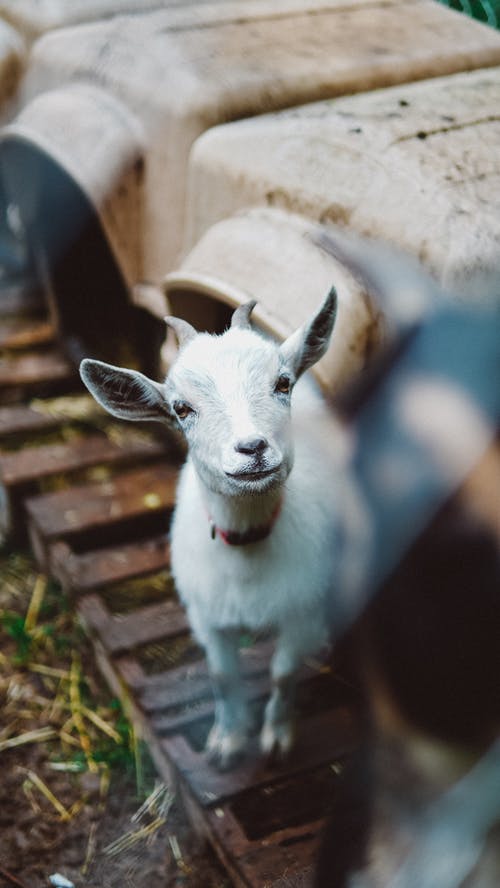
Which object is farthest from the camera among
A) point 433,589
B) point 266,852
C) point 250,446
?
point 266,852

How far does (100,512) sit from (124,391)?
1.57 metres

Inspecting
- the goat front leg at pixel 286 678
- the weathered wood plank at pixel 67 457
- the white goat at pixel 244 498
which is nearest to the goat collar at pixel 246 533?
the white goat at pixel 244 498

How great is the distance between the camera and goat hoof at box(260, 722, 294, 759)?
247 centimetres

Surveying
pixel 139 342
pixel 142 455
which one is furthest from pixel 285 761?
pixel 139 342

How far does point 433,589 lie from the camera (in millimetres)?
1134

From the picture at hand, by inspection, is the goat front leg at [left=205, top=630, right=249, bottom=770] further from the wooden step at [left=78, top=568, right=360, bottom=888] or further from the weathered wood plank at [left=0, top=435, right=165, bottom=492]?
the weathered wood plank at [left=0, top=435, right=165, bottom=492]

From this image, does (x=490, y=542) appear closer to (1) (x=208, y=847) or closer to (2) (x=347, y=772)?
(2) (x=347, y=772)

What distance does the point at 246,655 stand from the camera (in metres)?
2.86

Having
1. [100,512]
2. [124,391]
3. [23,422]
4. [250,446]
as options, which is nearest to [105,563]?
[100,512]

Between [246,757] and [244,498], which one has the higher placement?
[244,498]

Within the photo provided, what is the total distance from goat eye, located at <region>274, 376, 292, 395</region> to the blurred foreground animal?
0.42 m

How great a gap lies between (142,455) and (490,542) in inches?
109

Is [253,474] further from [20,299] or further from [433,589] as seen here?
[20,299]

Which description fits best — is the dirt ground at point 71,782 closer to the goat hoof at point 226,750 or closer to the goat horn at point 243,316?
the goat hoof at point 226,750
